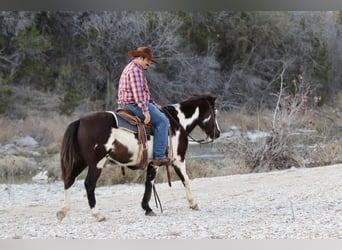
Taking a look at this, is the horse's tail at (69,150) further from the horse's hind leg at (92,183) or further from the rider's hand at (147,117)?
the rider's hand at (147,117)

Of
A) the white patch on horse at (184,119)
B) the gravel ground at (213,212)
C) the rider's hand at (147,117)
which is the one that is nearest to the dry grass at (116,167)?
the gravel ground at (213,212)

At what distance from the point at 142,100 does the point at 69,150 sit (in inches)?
34.0

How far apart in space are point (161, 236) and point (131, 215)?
137 cm

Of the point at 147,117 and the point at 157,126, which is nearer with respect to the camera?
the point at 147,117

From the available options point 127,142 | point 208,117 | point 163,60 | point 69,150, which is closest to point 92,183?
point 69,150

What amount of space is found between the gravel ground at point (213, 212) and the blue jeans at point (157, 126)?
68 cm

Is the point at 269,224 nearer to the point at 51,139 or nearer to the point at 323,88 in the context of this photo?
the point at 51,139

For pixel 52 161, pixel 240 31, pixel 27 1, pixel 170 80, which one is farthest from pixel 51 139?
pixel 240 31

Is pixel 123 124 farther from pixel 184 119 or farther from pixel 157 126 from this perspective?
pixel 184 119

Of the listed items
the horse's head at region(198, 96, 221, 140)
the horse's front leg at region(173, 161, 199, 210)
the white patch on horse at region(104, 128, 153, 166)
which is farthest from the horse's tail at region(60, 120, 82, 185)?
the horse's head at region(198, 96, 221, 140)

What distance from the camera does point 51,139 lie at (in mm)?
16672

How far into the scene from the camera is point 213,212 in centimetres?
709

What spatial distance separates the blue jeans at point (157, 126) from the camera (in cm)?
678

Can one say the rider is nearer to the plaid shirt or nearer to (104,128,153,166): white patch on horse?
the plaid shirt
